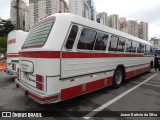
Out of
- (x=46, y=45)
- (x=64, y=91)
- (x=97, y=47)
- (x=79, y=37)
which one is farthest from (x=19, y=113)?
(x=97, y=47)

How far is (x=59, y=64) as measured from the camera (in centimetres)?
356

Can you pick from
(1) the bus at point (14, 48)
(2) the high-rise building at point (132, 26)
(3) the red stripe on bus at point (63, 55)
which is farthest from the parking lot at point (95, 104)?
(2) the high-rise building at point (132, 26)

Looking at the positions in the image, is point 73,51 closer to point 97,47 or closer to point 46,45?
point 46,45

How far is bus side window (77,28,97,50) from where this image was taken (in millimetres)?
4246

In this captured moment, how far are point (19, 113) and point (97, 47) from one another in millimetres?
3199

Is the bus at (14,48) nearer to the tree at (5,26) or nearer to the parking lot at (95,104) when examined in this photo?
the parking lot at (95,104)

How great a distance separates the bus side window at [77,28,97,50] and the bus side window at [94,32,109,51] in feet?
0.83

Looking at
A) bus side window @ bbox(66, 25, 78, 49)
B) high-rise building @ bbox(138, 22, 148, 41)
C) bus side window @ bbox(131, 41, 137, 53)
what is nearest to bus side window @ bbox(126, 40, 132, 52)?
bus side window @ bbox(131, 41, 137, 53)

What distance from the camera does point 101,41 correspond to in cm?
516

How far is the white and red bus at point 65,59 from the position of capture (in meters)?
3.46

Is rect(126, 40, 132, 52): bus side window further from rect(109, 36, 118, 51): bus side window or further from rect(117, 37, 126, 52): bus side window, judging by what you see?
rect(109, 36, 118, 51): bus side window

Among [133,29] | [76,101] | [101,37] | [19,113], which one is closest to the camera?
[19,113]

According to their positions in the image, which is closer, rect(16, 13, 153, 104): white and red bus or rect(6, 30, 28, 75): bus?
rect(16, 13, 153, 104): white and red bus

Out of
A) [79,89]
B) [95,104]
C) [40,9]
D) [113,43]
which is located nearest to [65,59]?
[79,89]
